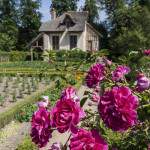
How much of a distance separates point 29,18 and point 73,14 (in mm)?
14568

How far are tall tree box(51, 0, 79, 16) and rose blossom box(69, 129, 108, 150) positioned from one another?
7018 cm

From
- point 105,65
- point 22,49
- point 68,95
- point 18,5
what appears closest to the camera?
point 68,95

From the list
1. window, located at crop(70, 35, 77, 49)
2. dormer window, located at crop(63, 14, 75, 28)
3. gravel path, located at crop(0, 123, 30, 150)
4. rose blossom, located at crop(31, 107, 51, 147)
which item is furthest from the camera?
dormer window, located at crop(63, 14, 75, 28)

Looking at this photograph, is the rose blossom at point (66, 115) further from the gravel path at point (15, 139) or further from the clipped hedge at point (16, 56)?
the clipped hedge at point (16, 56)

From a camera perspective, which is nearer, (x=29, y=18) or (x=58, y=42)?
(x=58, y=42)

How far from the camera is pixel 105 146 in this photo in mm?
2061

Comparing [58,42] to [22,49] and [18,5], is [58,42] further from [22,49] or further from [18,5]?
[18,5]

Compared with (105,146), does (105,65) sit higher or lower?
higher

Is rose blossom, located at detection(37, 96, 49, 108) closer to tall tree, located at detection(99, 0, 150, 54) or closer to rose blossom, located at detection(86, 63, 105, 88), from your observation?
rose blossom, located at detection(86, 63, 105, 88)

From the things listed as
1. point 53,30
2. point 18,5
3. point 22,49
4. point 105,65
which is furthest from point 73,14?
point 105,65

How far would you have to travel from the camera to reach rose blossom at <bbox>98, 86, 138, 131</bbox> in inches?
82.7

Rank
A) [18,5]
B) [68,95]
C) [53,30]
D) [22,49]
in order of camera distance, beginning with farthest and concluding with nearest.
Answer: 1. [18,5]
2. [22,49]
3. [53,30]
4. [68,95]

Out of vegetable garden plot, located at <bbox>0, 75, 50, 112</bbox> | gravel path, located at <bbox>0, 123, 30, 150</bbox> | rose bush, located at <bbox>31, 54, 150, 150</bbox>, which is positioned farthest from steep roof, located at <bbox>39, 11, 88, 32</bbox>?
rose bush, located at <bbox>31, 54, 150, 150</bbox>

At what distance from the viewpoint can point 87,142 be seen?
205 centimetres
